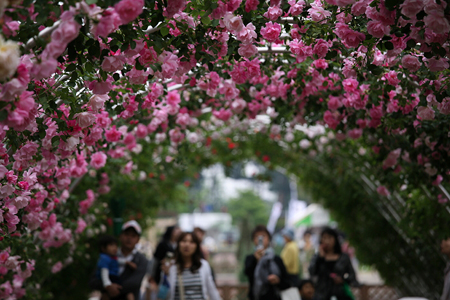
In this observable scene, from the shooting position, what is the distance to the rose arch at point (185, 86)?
1895 millimetres

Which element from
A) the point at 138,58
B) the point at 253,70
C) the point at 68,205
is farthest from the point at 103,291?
the point at 138,58

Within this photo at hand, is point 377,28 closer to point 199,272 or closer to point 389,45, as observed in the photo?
point 389,45

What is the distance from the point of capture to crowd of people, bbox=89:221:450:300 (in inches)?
168

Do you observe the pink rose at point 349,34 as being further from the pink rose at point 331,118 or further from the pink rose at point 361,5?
the pink rose at point 331,118

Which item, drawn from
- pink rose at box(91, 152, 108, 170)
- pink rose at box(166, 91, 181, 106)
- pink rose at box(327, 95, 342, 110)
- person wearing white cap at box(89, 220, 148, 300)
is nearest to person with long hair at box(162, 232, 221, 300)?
person wearing white cap at box(89, 220, 148, 300)

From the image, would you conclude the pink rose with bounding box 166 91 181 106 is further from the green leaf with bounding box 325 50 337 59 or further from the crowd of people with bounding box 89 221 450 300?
the green leaf with bounding box 325 50 337 59

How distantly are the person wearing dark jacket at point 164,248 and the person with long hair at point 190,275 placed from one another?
138 centimetres

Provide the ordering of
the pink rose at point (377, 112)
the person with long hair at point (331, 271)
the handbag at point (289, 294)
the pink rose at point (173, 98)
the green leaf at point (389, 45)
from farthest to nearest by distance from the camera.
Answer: the person with long hair at point (331, 271), the handbag at point (289, 294), the pink rose at point (173, 98), the pink rose at point (377, 112), the green leaf at point (389, 45)

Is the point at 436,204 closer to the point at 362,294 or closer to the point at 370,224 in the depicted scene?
the point at 370,224

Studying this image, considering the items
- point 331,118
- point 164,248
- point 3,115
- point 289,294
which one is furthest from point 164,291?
point 3,115

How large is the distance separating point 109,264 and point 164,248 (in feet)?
4.12

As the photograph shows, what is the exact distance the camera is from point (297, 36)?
2.71 meters

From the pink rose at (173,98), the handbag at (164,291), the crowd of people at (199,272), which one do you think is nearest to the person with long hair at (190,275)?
the crowd of people at (199,272)

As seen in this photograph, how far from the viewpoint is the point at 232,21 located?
2266 mm
